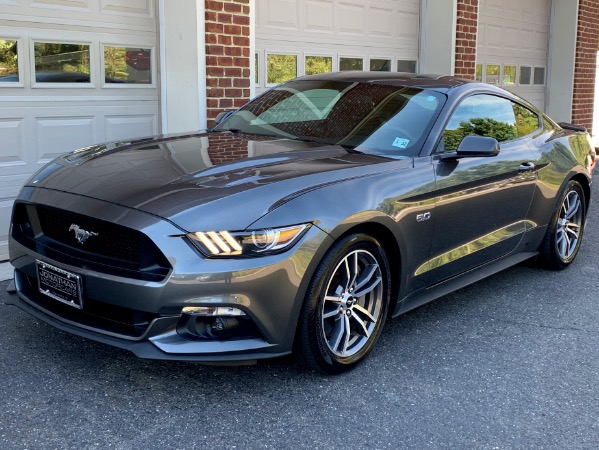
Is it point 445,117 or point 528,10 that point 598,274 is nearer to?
point 445,117

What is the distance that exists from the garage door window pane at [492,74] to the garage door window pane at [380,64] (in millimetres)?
2755

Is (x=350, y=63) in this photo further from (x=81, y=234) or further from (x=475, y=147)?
(x=81, y=234)

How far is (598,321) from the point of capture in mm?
4863

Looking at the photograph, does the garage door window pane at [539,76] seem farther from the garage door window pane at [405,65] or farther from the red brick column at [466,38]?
the garage door window pane at [405,65]

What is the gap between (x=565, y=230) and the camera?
19.8ft

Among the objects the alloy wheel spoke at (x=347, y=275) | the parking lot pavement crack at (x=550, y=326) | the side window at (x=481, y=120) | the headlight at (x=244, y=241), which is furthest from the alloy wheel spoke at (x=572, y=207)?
the headlight at (x=244, y=241)

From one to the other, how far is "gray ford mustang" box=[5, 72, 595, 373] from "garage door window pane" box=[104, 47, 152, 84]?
1.93 metres

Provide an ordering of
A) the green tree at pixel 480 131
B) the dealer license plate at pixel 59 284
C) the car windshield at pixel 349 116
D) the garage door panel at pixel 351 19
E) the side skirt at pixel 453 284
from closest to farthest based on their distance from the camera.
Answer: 1. the dealer license plate at pixel 59 284
2. the side skirt at pixel 453 284
3. the car windshield at pixel 349 116
4. the green tree at pixel 480 131
5. the garage door panel at pixel 351 19

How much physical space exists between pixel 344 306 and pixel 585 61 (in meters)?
11.8

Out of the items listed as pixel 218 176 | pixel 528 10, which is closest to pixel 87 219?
pixel 218 176

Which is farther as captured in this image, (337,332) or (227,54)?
(227,54)

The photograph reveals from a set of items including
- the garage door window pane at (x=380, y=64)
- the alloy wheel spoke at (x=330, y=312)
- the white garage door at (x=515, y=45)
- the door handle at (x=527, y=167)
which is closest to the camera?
the alloy wheel spoke at (x=330, y=312)

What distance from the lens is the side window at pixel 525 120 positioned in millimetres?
5448

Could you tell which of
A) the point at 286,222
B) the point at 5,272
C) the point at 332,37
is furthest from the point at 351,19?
the point at 286,222
